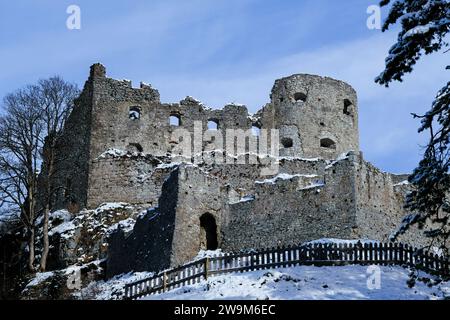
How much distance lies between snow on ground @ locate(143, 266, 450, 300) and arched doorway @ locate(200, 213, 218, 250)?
30.2 ft

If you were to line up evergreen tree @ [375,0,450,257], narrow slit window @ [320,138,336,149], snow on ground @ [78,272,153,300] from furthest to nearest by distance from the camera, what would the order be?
narrow slit window @ [320,138,336,149] → snow on ground @ [78,272,153,300] → evergreen tree @ [375,0,450,257]

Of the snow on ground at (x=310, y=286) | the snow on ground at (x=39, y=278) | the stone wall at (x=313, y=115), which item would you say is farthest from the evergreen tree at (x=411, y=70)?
the stone wall at (x=313, y=115)

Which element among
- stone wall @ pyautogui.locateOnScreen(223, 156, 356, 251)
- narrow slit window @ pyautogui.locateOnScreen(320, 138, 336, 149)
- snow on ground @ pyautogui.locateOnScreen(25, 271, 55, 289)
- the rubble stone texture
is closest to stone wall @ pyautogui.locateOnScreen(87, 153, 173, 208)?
the rubble stone texture

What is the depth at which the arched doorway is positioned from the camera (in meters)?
35.9

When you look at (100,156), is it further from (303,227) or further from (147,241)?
(303,227)

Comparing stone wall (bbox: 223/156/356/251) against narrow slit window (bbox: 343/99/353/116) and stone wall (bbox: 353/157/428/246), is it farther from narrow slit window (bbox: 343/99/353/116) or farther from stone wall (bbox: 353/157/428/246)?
narrow slit window (bbox: 343/99/353/116)

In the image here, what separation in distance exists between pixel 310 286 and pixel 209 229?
12.1 metres

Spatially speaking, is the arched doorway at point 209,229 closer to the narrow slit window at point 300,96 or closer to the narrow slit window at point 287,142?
the narrow slit window at point 287,142

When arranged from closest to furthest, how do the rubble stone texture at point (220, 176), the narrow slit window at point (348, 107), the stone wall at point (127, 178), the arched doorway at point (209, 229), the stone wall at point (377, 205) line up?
Answer: the stone wall at point (377, 205) < the rubble stone texture at point (220, 176) < the arched doorway at point (209, 229) < the stone wall at point (127, 178) < the narrow slit window at point (348, 107)

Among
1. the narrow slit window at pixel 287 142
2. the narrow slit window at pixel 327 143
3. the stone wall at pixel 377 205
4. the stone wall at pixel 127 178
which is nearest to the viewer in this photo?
the stone wall at pixel 377 205

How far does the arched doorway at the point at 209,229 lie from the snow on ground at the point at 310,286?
920cm

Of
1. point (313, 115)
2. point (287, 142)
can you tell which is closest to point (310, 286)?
point (287, 142)

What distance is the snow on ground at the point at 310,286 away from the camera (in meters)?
23.5
